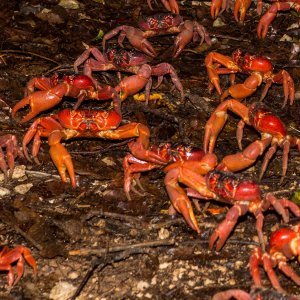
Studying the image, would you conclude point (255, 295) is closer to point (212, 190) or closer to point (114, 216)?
point (212, 190)

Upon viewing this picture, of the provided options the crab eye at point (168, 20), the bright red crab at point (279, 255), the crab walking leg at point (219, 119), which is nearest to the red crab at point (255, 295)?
the bright red crab at point (279, 255)

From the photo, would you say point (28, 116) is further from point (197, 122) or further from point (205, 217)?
point (205, 217)

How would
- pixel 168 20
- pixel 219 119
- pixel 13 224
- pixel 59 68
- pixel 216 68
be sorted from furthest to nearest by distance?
pixel 168 20 → pixel 59 68 → pixel 216 68 → pixel 219 119 → pixel 13 224

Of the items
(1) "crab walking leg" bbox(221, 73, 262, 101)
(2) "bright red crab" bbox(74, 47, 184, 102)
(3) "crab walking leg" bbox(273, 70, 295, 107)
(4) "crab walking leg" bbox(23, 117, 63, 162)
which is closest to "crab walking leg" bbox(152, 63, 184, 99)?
(2) "bright red crab" bbox(74, 47, 184, 102)

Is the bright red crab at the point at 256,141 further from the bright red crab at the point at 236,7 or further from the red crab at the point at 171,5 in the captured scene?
the red crab at the point at 171,5

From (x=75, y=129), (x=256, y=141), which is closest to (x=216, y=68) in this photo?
(x=256, y=141)

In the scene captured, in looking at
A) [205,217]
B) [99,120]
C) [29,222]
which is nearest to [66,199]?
[29,222]
